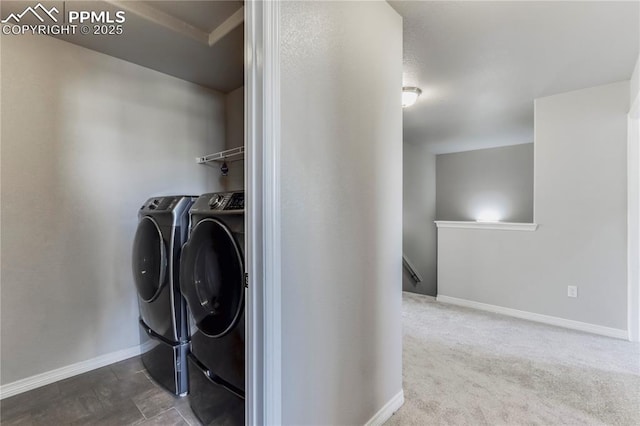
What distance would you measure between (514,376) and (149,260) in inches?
101

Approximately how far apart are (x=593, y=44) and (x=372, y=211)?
2059 mm

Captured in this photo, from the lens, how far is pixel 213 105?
112 inches

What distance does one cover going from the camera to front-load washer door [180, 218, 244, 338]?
1381 millimetres

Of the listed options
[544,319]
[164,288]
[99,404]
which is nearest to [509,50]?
[544,319]

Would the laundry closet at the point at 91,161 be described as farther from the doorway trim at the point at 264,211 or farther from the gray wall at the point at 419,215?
the gray wall at the point at 419,215

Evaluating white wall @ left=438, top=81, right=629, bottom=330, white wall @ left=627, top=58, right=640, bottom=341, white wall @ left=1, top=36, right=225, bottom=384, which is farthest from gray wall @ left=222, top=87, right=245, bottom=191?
white wall @ left=627, top=58, right=640, bottom=341

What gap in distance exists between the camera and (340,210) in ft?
4.51

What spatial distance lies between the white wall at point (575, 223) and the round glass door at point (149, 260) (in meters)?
3.36

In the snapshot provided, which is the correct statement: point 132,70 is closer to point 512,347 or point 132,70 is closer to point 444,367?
point 444,367

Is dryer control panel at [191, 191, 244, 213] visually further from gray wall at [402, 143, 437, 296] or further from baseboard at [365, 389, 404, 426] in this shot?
gray wall at [402, 143, 437, 296]

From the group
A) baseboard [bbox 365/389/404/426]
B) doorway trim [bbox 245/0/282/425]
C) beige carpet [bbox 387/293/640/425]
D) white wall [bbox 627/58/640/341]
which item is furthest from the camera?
white wall [bbox 627/58/640/341]

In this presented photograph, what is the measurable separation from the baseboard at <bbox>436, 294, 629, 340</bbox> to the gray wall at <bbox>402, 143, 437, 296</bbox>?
6.04ft

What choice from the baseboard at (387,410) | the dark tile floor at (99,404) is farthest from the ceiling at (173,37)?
the baseboard at (387,410)

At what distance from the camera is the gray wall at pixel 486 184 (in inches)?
208
